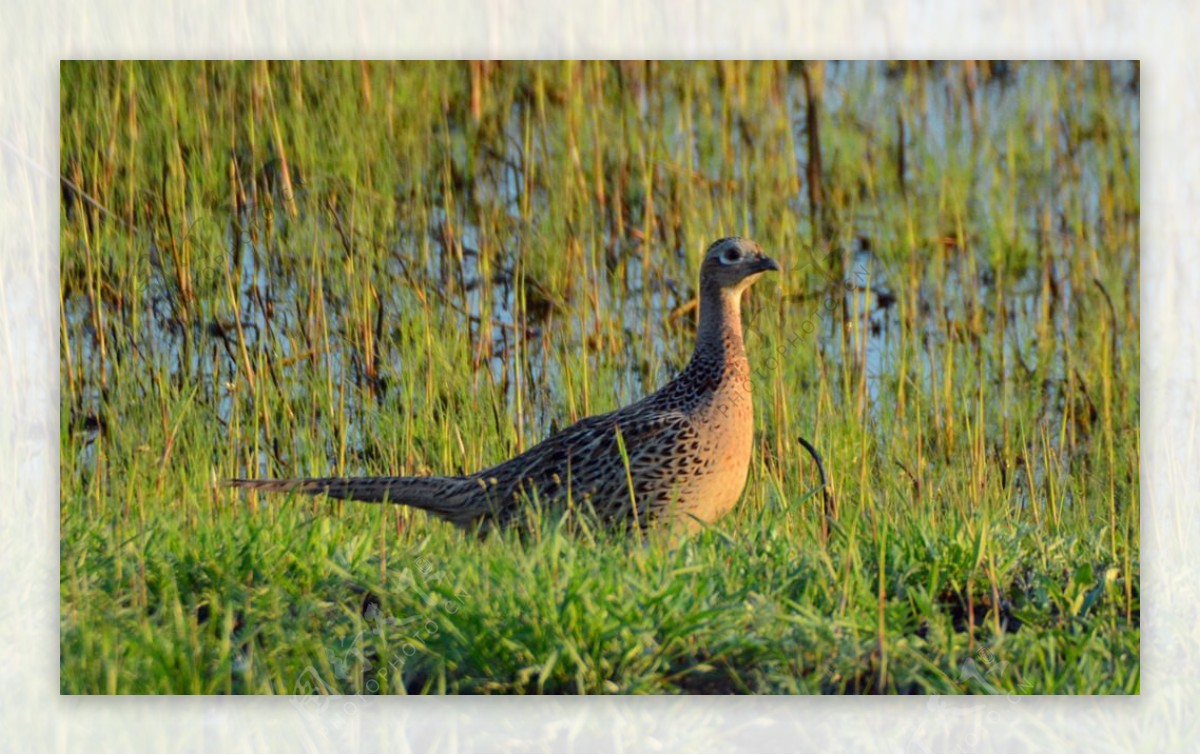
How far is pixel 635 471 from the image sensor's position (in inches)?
176

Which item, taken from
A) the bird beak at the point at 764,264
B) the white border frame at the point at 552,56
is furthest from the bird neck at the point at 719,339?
the white border frame at the point at 552,56

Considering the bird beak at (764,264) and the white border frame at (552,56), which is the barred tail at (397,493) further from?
the bird beak at (764,264)

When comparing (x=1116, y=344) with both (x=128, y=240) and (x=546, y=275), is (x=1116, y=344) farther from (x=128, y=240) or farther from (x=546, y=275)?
(x=128, y=240)

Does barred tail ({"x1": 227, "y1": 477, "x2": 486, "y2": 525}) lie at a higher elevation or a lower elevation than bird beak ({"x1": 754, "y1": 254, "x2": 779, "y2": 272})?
lower

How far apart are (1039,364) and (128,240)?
253cm

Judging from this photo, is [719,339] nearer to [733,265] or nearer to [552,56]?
[733,265]

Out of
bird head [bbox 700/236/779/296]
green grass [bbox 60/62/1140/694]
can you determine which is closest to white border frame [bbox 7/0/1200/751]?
green grass [bbox 60/62/1140/694]

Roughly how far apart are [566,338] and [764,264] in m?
0.60

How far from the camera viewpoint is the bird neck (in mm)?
4645

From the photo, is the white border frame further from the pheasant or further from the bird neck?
the bird neck

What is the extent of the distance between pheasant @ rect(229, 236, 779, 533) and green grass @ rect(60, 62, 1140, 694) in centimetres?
7

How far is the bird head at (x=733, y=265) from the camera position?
4.57 metres

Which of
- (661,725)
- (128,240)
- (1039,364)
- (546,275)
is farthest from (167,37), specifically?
(1039,364)

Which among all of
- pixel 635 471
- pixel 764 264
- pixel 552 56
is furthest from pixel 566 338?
pixel 552 56
